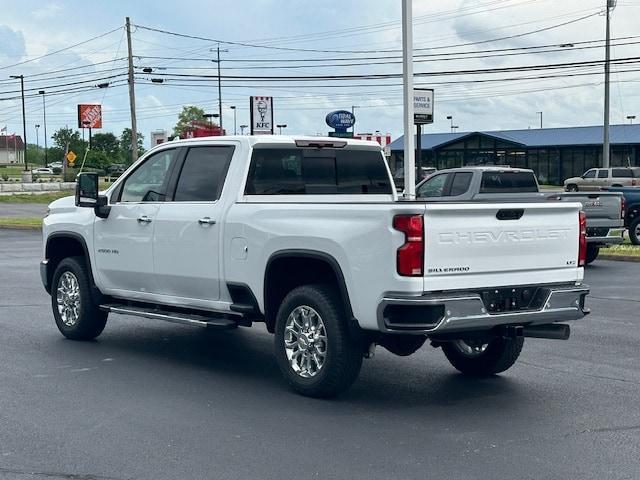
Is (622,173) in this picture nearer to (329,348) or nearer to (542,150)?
(542,150)

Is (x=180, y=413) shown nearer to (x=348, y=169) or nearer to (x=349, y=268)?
(x=349, y=268)

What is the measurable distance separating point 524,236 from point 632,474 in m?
2.19

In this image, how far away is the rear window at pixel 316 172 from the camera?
8641 mm

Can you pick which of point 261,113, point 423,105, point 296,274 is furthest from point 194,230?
point 423,105

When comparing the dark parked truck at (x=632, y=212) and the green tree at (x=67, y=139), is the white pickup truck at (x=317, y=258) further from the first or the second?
the green tree at (x=67, y=139)

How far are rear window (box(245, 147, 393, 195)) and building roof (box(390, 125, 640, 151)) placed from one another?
57.9m

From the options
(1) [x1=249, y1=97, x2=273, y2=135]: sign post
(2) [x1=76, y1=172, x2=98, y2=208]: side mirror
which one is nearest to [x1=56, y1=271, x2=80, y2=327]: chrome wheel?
(2) [x1=76, y1=172, x2=98, y2=208]: side mirror

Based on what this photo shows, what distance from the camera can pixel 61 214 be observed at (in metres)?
10.5

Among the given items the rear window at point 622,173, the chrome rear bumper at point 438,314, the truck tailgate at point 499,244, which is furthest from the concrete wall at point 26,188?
the chrome rear bumper at point 438,314

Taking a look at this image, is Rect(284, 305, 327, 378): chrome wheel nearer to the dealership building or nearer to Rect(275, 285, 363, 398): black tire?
Rect(275, 285, 363, 398): black tire

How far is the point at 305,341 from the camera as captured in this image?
25.0 feet

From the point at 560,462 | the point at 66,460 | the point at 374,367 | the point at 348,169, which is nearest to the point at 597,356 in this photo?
the point at 374,367

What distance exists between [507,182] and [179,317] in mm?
12553

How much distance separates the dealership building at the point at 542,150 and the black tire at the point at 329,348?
5831 centimetres
